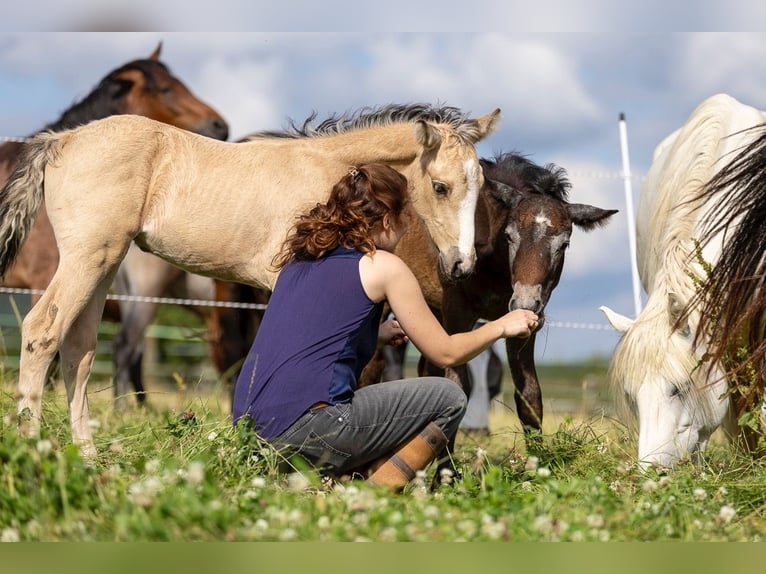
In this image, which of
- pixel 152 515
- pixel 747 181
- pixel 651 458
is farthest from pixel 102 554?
pixel 747 181

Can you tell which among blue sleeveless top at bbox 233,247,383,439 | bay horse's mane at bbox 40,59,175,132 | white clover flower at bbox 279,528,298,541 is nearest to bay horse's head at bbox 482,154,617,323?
blue sleeveless top at bbox 233,247,383,439

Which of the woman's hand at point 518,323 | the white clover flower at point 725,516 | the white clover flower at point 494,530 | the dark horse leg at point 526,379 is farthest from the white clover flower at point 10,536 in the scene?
the dark horse leg at point 526,379

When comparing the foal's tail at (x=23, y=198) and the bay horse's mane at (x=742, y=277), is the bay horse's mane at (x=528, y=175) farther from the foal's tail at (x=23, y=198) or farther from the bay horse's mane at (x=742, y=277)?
the foal's tail at (x=23, y=198)

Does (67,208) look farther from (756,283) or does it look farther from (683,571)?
(683,571)

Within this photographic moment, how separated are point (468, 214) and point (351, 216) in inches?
49.9

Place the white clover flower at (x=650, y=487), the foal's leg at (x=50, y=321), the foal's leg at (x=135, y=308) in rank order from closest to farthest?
the white clover flower at (x=650, y=487), the foal's leg at (x=50, y=321), the foal's leg at (x=135, y=308)

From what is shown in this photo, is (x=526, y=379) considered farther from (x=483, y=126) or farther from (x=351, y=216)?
(x=351, y=216)

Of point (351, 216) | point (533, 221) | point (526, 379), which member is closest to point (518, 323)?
point (351, 216)

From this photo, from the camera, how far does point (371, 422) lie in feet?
12.0

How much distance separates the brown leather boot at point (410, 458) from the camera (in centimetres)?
371

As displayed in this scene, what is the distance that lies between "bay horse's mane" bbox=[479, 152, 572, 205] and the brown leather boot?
1.97 m

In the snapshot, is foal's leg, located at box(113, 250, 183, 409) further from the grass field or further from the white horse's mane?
the white horse's mane

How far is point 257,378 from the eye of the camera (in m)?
3.75

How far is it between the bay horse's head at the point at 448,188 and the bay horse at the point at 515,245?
139 millimetres
